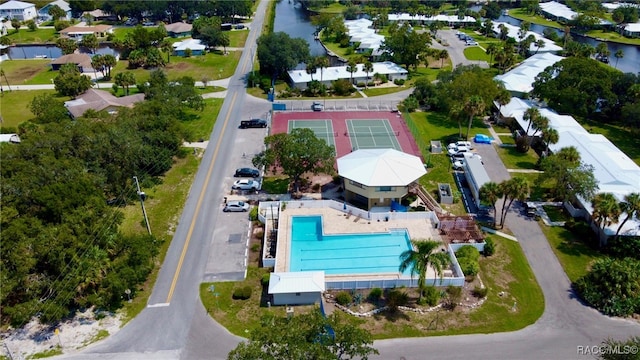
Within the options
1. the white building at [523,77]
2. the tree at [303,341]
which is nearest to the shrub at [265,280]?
the tree at [303,341]

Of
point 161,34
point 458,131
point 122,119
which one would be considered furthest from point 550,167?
point 161,34

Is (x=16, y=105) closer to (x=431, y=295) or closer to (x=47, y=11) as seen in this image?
(x=431, y=295)

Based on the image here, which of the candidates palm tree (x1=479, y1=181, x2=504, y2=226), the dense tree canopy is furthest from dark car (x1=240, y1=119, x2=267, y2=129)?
palm tree (x1=479, y1=181, x2=504, y2=226)

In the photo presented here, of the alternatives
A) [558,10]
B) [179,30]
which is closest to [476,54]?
[558,10]

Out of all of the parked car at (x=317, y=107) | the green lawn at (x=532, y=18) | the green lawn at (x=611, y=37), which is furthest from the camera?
the green lawn at (x=532, y=18)

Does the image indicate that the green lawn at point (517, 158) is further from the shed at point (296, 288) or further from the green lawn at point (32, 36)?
the green lawn at point (32, 36)

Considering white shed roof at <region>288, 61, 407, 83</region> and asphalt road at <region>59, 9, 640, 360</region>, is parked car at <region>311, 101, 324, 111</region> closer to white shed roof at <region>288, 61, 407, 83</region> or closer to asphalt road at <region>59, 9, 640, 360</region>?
white shed roof at <region>288, 61, 407, 83</region>

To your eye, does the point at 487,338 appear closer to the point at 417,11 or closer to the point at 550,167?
the point at 550,167
